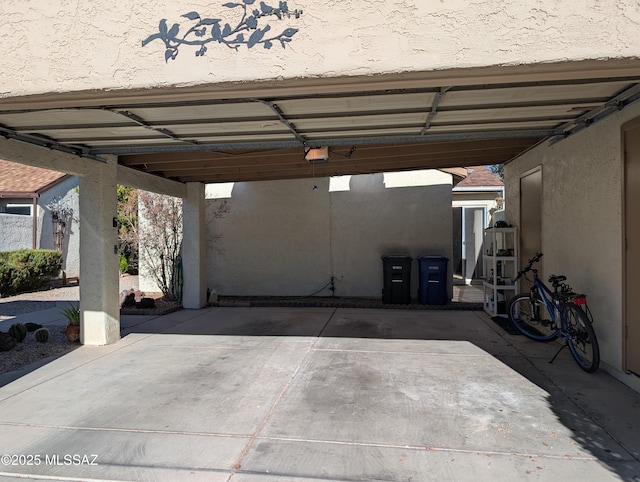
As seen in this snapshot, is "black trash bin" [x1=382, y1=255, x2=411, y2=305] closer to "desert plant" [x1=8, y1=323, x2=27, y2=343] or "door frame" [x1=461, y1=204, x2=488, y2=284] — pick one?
"door frame" [x1=461, y1=204, x2=488, y2=284]

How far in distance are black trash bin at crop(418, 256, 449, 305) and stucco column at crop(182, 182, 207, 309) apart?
202 inches

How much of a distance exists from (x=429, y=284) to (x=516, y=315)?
2508mm

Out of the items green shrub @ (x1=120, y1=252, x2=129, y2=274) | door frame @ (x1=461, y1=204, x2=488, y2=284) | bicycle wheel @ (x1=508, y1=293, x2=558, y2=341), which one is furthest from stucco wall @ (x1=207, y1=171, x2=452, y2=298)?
green shrub @ (x1=120, y1=252, x2=129, y2=274)

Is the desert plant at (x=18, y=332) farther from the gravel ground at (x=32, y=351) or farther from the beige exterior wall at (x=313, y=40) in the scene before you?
the beige exterior wall at (x=313, y=40)

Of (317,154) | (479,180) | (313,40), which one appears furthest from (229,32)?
(479,180)

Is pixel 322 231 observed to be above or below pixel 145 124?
below

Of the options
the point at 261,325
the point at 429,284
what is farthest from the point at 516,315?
the point at 261,325

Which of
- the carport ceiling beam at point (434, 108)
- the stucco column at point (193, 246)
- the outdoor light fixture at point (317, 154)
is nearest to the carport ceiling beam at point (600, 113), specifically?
the carport ceiling beam at point (434, 108)

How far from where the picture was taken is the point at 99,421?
3852 mm

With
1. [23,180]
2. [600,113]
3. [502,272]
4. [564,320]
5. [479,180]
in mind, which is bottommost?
[564,320]

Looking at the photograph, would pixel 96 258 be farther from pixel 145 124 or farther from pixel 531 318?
pixel 531 318

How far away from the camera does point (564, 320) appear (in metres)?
5.55

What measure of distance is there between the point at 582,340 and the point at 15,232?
50.8ft

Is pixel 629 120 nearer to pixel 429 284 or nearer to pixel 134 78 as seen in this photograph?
pixel 134 78
